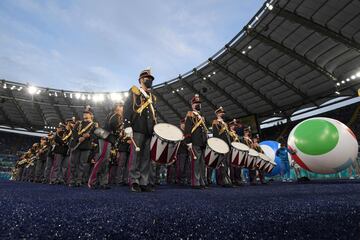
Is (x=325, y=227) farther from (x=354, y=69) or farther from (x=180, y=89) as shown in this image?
(x=180, y=89)

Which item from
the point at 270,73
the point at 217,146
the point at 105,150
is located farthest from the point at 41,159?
the point at 270,73

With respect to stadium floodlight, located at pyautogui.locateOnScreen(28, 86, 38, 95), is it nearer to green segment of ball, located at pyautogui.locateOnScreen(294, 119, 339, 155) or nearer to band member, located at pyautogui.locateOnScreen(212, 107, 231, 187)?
band member, located at pyautogui.locateOnScreen(212, 107, 231, 187)

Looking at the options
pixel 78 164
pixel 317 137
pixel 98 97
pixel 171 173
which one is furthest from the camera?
pixel 98 97

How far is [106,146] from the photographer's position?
4750 mm

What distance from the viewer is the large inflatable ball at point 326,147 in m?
5.28

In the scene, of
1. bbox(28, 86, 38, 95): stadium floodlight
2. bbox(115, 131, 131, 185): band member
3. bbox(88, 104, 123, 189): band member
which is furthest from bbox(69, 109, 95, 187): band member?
bbox(28, 86, 38, 95): stadium floodlight

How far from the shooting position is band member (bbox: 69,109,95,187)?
585 cm

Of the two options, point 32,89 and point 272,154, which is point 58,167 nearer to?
point 272,154

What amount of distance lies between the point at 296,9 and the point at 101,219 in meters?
15.8

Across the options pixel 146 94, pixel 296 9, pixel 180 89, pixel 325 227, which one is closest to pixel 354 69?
pixel 296 9

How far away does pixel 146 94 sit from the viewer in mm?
3854

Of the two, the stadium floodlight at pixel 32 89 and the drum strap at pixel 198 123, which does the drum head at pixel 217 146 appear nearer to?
the drum strap at pixel 198 123

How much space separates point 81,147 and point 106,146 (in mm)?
1524

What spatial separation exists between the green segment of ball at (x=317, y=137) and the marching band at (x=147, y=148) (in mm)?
1335
